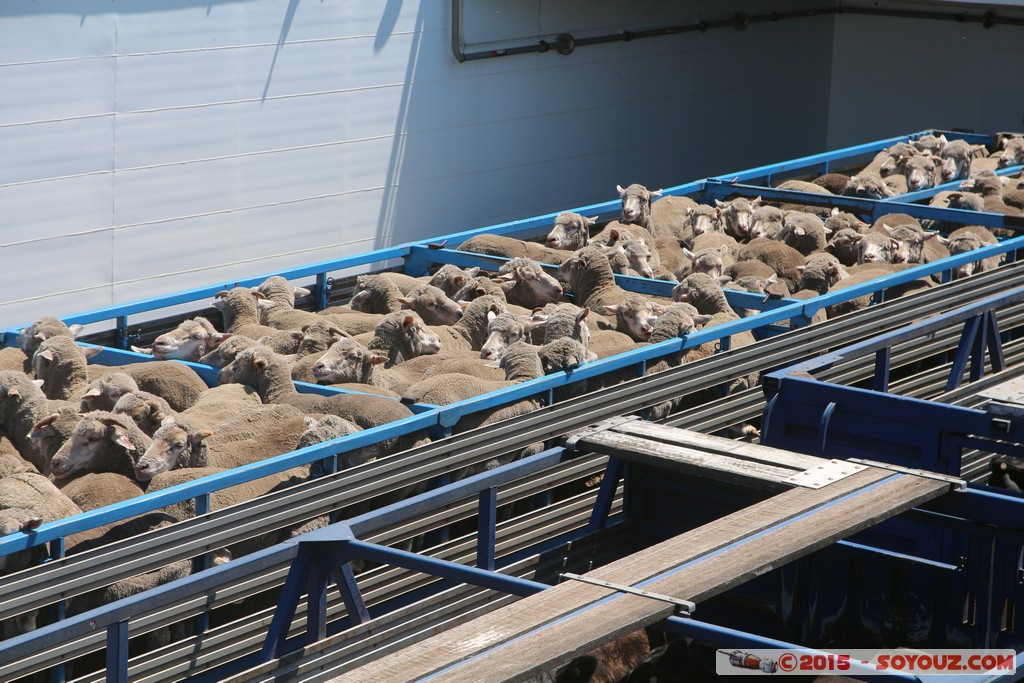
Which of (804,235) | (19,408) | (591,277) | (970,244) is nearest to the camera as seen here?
(19,408)

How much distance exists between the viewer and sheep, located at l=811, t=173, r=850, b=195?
11773 mm

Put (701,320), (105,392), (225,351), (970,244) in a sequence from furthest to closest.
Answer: (970,244)
(701,320)
(225,351)
(105,392)

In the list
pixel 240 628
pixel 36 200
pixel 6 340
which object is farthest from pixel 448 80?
pixel 240 628

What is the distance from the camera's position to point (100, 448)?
5.16m

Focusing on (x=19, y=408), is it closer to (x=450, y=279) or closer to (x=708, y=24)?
(x=450, y=279)

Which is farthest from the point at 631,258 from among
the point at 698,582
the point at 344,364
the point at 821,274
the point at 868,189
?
the point at 698,582

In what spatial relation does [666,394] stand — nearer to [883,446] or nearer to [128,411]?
[883,446]

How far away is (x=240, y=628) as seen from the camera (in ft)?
14.0

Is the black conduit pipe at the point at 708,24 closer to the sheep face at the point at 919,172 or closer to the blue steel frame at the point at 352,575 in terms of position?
the sheep face at the point at 919,172

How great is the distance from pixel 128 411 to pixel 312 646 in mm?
2085

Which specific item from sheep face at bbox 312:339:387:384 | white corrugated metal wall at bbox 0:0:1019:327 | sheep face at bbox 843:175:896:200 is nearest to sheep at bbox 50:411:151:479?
sheep face at bbox 312:339:387:384

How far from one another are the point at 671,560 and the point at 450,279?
4.62m

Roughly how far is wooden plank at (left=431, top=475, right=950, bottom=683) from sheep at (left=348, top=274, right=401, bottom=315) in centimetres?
426

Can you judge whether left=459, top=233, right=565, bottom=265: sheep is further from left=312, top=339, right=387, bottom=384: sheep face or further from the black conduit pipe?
the black conduit pipe
